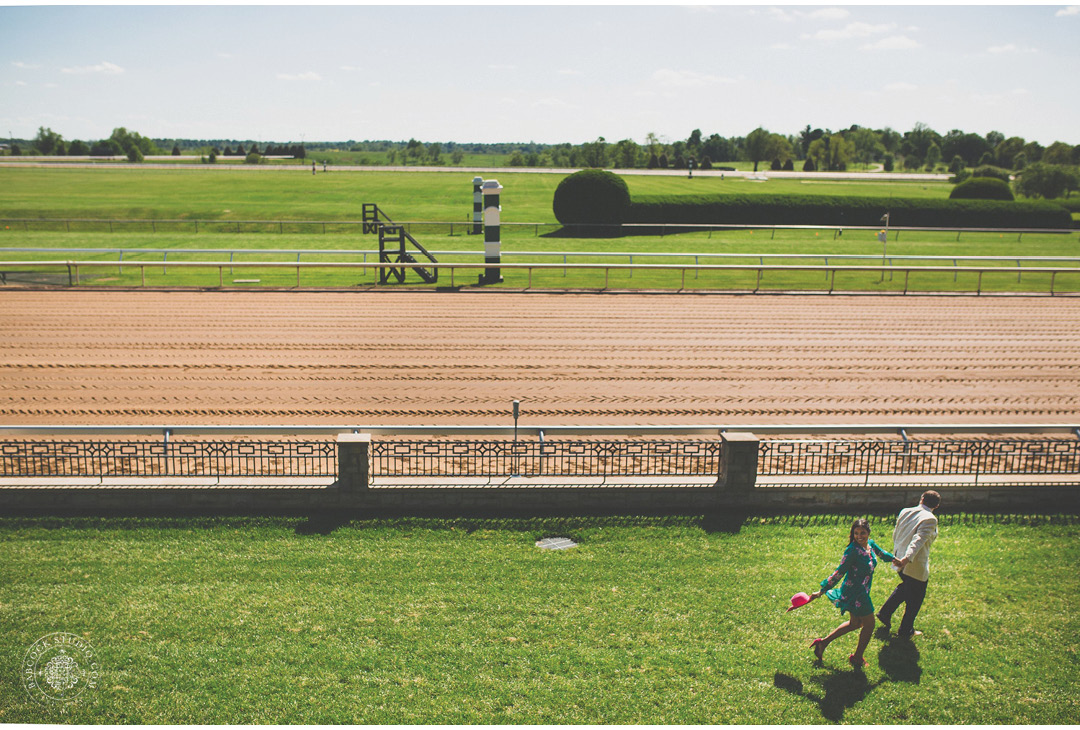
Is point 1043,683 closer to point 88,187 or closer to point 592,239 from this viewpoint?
point 592,239

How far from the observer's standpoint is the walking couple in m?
6.25

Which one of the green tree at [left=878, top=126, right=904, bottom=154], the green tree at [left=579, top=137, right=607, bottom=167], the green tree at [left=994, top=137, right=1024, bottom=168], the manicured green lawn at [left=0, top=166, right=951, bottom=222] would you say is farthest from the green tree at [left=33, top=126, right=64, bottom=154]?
the green tree at [left=878, top=126, right=904, bottom=154]

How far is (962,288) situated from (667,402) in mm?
14411

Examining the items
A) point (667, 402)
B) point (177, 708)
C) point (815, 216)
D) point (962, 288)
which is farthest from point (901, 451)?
point (815, 216)

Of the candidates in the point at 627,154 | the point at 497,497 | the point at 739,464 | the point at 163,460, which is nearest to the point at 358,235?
the point at 163,460

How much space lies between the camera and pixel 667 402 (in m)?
12.0

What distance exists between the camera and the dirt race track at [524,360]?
38.2 feet

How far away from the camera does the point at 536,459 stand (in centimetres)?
1012

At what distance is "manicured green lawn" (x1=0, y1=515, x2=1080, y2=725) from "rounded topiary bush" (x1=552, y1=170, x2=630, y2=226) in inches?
1086

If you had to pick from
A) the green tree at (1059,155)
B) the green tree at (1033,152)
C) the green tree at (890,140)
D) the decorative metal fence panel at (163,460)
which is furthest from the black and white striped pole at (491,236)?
the green tree at (890,140)

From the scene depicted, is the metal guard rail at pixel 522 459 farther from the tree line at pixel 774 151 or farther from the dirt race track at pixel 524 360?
the tree line at pixel 774 151

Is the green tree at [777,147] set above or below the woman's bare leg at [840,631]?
above

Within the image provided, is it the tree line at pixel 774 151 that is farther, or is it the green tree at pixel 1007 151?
the green tree at pixel 1007 151

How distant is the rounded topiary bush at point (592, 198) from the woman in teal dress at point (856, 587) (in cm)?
2960
